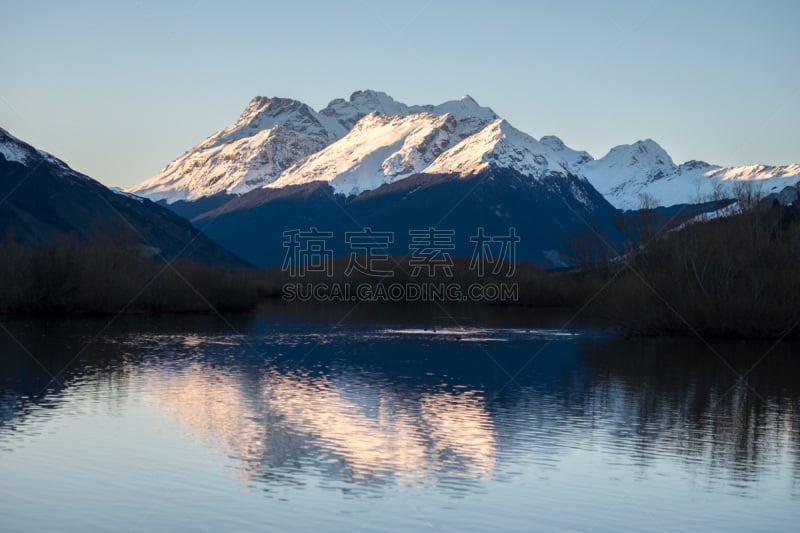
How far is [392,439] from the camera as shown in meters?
31.7

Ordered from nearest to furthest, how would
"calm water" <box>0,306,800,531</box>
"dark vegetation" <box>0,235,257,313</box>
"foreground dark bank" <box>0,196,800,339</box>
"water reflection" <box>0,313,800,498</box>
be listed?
"calm water" <box>0,306,800,531</box>
"water reflection" <box>0,313,800,498</box>
"foreground dark bank" <box>0,196,800,339</box>
"dark vegetation" <box>0,235,257,313</box>

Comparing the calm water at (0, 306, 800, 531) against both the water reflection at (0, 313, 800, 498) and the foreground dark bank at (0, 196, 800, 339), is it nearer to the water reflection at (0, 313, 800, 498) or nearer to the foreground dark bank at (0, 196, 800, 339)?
the water reflection at (0, 313, 800, 498)

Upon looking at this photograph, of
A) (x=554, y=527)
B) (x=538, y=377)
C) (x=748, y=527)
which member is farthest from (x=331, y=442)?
(x=538, y=377)

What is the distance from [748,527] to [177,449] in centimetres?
1573

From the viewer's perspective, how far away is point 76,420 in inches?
1330

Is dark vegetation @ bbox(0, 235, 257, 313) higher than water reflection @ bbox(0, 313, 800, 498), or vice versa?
dark vegetation @ bbox(0, 235, 257, 313)

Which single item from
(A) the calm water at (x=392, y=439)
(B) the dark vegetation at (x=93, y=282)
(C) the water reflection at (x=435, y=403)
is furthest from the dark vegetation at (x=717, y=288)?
(B) the dark vegetation at (x=93, y=282)

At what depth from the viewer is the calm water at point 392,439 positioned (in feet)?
74.4

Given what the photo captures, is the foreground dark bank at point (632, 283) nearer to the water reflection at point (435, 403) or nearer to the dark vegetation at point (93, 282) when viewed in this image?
the dark vegetation at point (93, 282)

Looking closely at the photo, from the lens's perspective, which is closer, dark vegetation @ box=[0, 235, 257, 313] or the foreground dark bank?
the foreground dark bank

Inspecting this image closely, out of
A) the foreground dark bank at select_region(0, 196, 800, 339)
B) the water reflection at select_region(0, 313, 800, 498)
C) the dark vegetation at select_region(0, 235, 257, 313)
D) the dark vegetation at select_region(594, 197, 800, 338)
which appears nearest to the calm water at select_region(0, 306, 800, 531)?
the water reflection at select_region(0, 313, 800, 498)

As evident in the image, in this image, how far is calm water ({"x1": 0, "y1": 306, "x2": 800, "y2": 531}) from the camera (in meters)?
22.7

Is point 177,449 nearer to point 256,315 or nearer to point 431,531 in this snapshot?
point 431,531

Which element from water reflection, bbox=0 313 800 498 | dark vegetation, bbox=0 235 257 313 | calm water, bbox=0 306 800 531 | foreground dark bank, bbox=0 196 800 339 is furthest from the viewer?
dark vegetation, bbox=0 235 257 313
